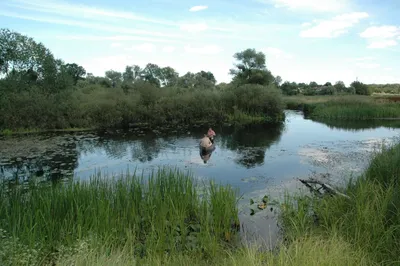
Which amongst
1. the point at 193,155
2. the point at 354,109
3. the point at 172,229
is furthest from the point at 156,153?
the point at 354,109

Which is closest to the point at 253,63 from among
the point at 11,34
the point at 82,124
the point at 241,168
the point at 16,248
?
the point at 82,124

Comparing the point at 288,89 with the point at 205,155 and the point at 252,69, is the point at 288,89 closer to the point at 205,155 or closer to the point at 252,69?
the point at 252,69

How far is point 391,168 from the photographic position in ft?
25.9

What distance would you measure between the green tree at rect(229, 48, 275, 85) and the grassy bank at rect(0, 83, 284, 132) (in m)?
11.9

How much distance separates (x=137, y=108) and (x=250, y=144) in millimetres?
15764

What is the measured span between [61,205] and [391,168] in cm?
820

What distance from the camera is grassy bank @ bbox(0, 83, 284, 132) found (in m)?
27.2

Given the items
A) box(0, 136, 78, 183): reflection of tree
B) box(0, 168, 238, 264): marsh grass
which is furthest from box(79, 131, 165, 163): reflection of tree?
box(0, 168, 238, 264): marsh grass

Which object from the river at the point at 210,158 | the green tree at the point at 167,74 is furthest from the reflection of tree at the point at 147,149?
the green tree at the point at 167,74

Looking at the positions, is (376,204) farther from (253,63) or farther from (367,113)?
(253,63)

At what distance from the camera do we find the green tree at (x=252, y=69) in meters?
51.6

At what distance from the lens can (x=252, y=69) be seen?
2072 inches

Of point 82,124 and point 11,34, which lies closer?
point 11,34

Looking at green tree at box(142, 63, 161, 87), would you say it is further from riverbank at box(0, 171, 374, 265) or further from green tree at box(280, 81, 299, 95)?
riverbank at box(0, 171, 374, 265)
